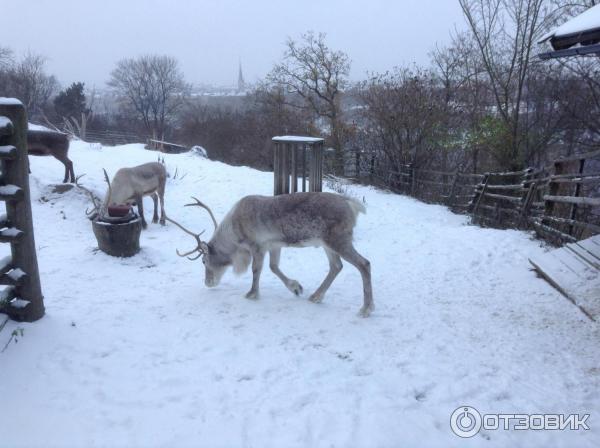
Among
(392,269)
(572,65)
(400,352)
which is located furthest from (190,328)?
(572,65)

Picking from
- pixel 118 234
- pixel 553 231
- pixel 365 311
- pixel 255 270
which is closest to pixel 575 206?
pixel 553 231

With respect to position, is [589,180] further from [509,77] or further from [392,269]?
[509,77]

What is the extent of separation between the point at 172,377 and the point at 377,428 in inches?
58.5

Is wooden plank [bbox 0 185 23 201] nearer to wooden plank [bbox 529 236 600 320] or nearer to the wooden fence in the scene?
wooden plank [bbox 529 236 600 320]

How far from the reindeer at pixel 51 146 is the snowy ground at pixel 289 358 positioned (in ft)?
13.3

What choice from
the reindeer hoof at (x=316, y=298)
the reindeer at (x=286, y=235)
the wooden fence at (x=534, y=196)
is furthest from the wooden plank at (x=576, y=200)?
the reindeer hoof at (x=316, y=298)

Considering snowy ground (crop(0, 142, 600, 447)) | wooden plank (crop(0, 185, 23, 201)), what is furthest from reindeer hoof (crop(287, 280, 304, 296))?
wooden plank (crop(0, 185, 23, 201))

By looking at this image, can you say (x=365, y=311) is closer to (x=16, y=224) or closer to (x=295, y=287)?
(x=295, y=287)

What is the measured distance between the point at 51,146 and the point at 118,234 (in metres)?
5.00

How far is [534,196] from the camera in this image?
30.0 feet

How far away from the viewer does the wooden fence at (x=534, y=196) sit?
21.5ft

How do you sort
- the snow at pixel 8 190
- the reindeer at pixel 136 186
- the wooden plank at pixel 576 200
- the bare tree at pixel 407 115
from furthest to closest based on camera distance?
the bare tree at pixel 407 115
the reindeer at pixel 136 186
the wooden plank at pixel 576 200
the snow at pixel 8 190

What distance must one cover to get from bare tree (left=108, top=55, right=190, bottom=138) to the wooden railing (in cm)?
4852

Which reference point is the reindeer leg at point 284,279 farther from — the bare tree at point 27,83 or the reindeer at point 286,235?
the bare tree at point 27,83
